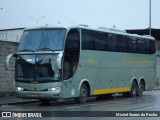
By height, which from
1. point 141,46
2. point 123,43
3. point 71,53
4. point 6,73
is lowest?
point 6,73

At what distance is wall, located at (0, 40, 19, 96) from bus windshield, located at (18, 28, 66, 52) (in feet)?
15.2

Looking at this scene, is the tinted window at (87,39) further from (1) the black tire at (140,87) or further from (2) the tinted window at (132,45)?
(1) the black tire at (140,87)

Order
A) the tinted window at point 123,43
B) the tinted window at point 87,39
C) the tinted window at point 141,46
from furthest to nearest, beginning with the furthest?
the tinted window at point 141,46 → the tinted window at point 123,43 → the tinted window at point 87,39

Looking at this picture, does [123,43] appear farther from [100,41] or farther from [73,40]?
[73,40]

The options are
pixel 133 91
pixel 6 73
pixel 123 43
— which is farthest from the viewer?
pixel 133 91

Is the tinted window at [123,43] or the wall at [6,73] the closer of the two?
the wall at [6,73]

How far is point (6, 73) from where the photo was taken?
91.2 feet

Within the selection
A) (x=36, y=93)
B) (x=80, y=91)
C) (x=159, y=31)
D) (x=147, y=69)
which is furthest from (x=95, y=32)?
(x=159, y=31)

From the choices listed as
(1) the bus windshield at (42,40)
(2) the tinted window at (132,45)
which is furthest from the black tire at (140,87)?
(1) the bus windshield at (42,40)

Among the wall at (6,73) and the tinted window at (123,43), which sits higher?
the tinted window at (123,43)

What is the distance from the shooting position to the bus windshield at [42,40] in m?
22.3

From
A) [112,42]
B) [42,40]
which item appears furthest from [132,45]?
[42,40]

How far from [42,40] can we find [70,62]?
170 cm

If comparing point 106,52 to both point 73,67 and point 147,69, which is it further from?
point 147,69
